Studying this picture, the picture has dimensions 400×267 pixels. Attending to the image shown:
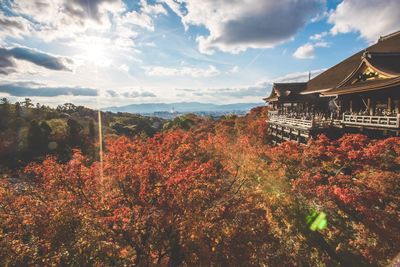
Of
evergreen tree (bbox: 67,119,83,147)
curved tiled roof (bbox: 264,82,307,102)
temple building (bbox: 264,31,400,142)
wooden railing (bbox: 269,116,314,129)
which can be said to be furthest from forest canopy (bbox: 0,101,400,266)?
evergreen tree (bbox: 67,119,83,147)

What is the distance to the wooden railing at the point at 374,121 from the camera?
1558 centimetres

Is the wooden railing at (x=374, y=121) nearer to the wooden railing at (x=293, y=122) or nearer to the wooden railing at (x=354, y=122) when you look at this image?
the wooden railing at (x=354, y=122)

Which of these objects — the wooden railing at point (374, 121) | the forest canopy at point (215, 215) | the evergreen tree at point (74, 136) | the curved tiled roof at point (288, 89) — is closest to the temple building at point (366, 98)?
the wooden railing at point (374, 121)

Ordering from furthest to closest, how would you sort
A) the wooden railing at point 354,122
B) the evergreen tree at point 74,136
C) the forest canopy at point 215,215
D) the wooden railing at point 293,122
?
the evergreen tree at point 74,136
the wooden railing at point 293,122
the wooden railing at point 354,122
the forest canopy at point 215,215

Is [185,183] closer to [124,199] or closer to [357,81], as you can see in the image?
[124,199]

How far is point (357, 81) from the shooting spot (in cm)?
2036

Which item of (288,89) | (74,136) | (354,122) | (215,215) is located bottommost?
(215,215)

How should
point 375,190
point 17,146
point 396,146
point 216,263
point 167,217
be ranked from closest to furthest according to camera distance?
1. point 216,263
2. point 167,217
3. point 375,190
4. point 396,146
5. point 17,146

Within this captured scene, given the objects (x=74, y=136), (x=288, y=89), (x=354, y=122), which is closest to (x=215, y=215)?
(x=354, y=122)

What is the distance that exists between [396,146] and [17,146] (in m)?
51.7

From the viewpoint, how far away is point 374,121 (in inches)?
680

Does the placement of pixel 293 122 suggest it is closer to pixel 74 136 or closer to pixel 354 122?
pixel 354 122

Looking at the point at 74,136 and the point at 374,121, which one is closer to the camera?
the point at 374,121

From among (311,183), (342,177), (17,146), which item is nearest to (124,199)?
(311,183)
